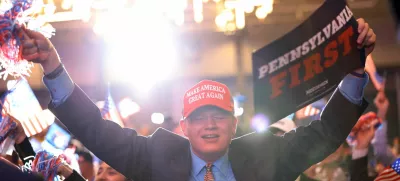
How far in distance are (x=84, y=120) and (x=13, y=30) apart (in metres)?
0.62

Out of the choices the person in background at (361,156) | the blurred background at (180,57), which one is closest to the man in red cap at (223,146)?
the person in background at (361,156)

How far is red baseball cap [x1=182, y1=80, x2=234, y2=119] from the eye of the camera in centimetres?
372

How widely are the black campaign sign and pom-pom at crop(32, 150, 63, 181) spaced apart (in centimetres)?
163

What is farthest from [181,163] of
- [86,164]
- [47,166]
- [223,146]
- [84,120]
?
[86,164]

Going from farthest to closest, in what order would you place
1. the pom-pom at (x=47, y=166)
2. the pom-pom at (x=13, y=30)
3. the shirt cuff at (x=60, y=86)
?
the pom-pom at (x=47, y=166)
the shirt cuff at (x=60, y=86)
the pom-pom at (x=13, y=30)

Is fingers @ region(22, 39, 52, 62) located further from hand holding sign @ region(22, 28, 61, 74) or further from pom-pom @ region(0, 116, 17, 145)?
pom-pom @ region(0, 116, 17, 145)

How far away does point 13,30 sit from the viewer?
2930 mm

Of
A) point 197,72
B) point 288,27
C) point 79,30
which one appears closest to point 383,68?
point 288,27

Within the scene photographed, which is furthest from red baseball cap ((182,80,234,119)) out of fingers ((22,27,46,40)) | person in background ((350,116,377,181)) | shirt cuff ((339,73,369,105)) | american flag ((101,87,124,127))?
american flag ((101,87,124,127))

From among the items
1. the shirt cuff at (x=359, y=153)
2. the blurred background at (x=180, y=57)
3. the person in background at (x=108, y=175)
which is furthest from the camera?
the blurred background at (x=180, y=57)

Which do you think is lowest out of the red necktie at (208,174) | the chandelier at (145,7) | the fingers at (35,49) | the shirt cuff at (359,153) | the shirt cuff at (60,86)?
the red necktie at (208,174)

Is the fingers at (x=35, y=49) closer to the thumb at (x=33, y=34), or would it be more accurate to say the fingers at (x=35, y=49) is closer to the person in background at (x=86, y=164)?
the thumb at (x=33, y=34)

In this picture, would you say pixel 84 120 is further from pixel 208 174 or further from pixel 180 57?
pixel 180 57

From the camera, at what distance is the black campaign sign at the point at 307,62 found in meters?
3.92
